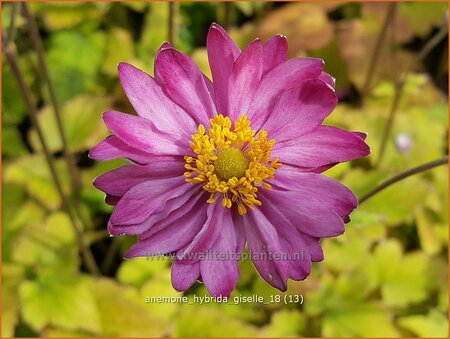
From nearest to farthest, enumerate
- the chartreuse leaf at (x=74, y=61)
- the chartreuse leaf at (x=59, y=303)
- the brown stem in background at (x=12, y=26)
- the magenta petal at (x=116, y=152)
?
the magenta petal at (x=116, y=152), the brown stem in background at (x=12, y=26), the chartreuse leaf at (x=59, y=303), the chartreuse leaf at (x=74, y=61)

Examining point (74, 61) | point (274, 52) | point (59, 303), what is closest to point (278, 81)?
point (274, 52)

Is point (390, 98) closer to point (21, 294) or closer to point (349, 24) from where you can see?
point (349, 24)

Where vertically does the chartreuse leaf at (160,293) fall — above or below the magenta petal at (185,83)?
below

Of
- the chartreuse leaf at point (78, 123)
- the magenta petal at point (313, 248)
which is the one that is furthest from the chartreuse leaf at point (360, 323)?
the chartreuse leaf at point (78, 123)

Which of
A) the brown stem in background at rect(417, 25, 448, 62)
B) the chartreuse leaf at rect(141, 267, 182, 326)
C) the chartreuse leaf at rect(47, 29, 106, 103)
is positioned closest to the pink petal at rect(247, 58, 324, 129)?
the chartreuse leaf at rect(141, 267, 182, 326)

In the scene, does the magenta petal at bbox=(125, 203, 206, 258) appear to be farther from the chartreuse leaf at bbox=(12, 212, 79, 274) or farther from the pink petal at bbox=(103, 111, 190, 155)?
the chartreuse leaf at bbox=(12, 212, 79, 274)

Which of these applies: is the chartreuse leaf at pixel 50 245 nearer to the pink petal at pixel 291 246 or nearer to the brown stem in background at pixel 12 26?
the brown stem in background at pixel 12 26

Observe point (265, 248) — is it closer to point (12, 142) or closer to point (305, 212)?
point (305, 212)
